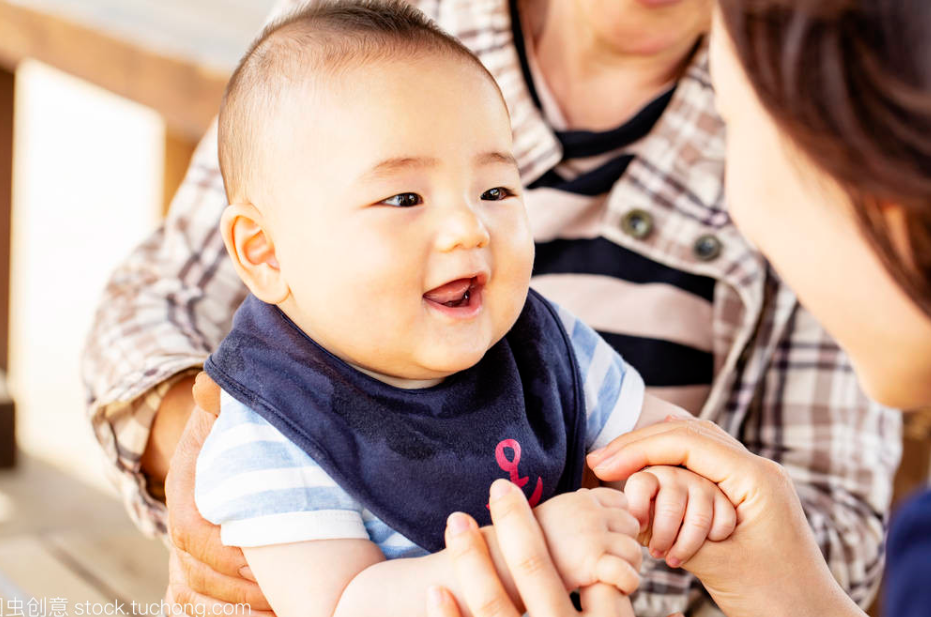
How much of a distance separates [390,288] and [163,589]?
3.26 feet

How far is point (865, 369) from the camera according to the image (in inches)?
31.2

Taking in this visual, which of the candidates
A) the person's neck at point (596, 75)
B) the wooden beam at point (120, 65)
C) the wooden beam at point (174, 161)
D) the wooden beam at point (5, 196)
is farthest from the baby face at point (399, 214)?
the wooden beam at point (5, 196)

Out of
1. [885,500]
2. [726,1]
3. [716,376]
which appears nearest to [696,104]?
[716,376]

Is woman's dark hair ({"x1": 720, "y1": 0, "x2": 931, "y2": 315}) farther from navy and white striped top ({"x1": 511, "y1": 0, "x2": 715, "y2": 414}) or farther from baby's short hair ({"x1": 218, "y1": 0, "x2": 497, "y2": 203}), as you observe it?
navy and white striped top ({"x1": 511, "y1": 0, "x2": 715, "y2": 414})

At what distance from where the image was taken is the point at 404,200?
928 mm

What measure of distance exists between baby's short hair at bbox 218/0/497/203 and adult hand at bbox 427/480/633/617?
1.20 feet

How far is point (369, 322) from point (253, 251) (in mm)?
141

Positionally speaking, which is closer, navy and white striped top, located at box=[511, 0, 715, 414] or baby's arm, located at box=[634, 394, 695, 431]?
baby's arm, located at box=[634, 394, 695, 431]

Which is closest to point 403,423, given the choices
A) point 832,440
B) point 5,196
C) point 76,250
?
point 832,440

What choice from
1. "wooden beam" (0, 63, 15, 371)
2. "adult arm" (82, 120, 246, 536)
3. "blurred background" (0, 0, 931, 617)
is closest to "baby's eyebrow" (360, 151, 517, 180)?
"adult arm" (82, 120, 246, 536)

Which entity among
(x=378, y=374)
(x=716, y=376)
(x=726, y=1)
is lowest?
(x=716, y=376)

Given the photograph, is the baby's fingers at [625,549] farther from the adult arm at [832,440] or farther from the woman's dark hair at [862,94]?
the adult arm at [832,440]

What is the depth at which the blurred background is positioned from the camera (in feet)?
5.60

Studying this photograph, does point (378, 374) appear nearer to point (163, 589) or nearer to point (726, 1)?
point (726, 1)
